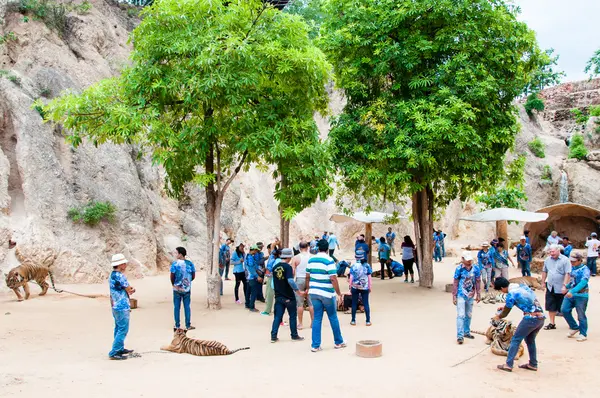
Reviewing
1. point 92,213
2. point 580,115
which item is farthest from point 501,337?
point 580,115

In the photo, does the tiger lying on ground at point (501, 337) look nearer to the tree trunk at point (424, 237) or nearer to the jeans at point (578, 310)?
the jeans at point (578, 310)

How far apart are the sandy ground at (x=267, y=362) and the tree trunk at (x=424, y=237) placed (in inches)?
158

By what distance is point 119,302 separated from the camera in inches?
296

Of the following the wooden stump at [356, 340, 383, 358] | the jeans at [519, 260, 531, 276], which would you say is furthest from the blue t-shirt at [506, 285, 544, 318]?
the jeans at [519, 260, 531, 276]

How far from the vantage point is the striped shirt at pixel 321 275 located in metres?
7.88

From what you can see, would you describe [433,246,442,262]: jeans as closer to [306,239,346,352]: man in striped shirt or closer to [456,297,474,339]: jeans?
[456,297,474,339]: jeans

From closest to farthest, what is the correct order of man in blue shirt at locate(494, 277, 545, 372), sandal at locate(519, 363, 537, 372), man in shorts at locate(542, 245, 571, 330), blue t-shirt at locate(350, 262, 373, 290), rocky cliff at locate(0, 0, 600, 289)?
man in blue shirt at locate(494, 277, 545, 372)
sandal at locate(519, 363, 537, 372)
man in shorts at locate(542, 245, 571, 330)
blue t-shirt at locate(350, 262, 373, 290)
rocky cliff at locate(0, 0, 600, 289)

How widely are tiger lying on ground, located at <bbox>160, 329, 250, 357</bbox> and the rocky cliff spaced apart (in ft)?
19.7

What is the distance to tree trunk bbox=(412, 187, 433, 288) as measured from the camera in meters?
15.7

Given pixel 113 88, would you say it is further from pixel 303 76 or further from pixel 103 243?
pixel 103 243

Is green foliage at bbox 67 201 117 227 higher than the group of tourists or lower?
Answer: higher

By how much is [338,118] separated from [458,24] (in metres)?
4.29

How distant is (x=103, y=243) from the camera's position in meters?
17.0

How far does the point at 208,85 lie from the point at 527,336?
24.6 feet
